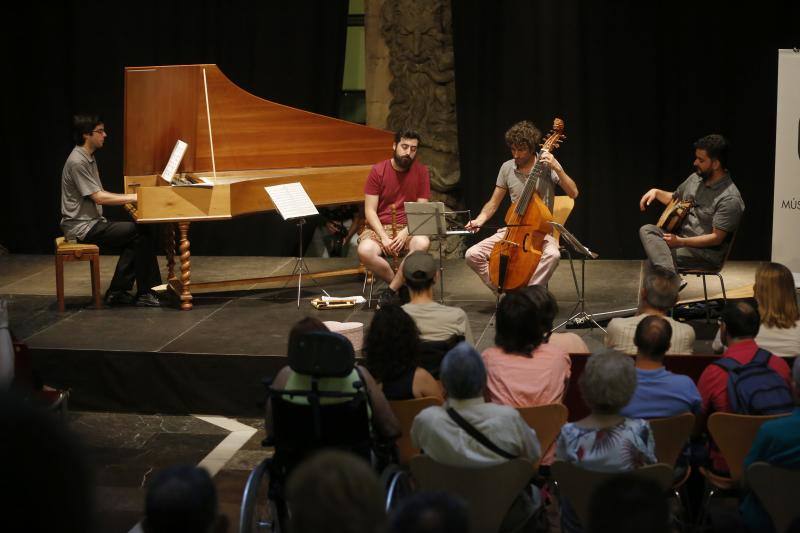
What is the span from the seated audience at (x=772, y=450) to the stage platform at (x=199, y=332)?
240 cm

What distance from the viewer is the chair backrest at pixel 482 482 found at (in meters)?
3.01

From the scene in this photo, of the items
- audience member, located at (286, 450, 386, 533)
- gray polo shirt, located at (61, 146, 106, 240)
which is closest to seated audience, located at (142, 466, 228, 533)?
audience member, located at (286, 450, 386, 533)

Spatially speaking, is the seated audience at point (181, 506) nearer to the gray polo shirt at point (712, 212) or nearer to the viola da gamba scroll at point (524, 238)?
the viola da gamba scroll at point (524, 238)

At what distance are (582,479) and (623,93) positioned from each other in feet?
18.4

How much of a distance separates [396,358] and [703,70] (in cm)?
515

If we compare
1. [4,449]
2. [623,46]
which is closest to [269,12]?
[623,46]

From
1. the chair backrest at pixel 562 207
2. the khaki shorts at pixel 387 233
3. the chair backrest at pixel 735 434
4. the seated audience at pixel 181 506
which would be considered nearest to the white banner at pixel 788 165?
the chair backrest at pixel 562 207

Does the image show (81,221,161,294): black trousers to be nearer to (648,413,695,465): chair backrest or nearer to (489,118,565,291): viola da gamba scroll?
(489,118,565,291): viola da gamba scroll

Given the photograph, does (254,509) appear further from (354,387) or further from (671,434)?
(671,434)

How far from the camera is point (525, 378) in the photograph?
371cm

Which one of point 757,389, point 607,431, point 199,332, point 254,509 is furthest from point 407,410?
point 199,332

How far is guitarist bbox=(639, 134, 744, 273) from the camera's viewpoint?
19.0ft

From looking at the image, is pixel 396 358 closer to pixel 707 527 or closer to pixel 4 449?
pixel 707 527

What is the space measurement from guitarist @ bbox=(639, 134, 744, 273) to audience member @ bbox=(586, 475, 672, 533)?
4.16 m
